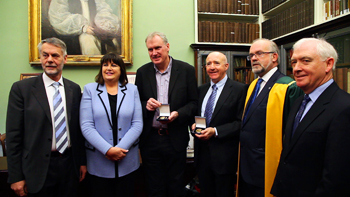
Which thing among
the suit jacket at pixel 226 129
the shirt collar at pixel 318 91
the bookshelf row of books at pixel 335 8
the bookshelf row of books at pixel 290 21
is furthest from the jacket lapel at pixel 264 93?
the bookshelf row of books at pixel 290 21

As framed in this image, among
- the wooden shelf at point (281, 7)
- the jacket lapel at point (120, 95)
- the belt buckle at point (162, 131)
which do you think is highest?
the wooden shelf at point (281, 7)

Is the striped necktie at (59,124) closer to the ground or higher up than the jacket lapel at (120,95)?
closer to the ground

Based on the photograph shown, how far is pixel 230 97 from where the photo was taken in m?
2.02

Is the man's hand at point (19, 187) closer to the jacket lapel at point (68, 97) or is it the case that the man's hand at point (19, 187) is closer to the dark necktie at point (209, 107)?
the jacket lapel at point (68, 97)

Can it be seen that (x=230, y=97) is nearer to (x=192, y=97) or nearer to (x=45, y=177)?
(x=192, y=97)

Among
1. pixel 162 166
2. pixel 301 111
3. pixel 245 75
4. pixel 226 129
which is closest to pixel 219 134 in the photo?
pixel 226 129

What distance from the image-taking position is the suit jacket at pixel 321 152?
105cm

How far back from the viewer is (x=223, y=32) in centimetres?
428

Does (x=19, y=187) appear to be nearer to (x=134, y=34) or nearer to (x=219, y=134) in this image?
(x=219, y=134)

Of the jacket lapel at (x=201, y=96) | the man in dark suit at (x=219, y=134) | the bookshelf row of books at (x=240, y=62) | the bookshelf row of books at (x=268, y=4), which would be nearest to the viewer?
the man in dark suit at (x=219, y=134)

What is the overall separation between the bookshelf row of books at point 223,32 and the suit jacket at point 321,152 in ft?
10.6

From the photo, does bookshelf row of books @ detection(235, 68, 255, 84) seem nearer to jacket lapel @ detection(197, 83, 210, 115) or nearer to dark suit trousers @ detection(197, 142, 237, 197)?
jacket lapel @ detection(197, 83, 210, 115)

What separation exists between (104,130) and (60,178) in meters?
0.47

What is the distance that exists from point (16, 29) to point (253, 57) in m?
4.01
